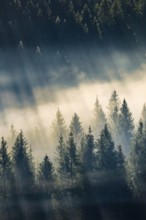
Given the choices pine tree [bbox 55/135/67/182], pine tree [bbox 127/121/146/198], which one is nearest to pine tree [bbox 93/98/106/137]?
pine tree [bbox 55/135/67/182]

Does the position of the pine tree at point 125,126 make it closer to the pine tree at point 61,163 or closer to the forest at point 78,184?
the pine tree at point 61,163

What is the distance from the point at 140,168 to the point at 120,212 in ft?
33.2

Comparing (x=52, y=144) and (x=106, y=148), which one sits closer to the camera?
(x=106, y=148)

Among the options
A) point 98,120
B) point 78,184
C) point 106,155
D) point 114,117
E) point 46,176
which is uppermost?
point 98,120

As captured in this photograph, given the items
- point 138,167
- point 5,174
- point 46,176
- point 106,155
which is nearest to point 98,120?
point 106,155

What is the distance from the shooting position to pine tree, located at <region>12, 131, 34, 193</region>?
12500cm

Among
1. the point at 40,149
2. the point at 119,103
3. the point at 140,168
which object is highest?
the point at 119,103

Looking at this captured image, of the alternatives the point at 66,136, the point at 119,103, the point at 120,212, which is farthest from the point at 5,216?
the point at 119,103

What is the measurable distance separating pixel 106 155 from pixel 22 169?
1273cm

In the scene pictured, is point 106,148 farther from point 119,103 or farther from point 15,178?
point 119,103

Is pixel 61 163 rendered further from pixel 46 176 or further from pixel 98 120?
pixel 98 120

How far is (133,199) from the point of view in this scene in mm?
117375

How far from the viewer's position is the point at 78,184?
12081 centimetres

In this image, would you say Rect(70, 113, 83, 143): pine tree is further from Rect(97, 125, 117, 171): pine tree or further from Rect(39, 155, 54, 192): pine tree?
Rect(39, 155, 54, 192): pine tree
